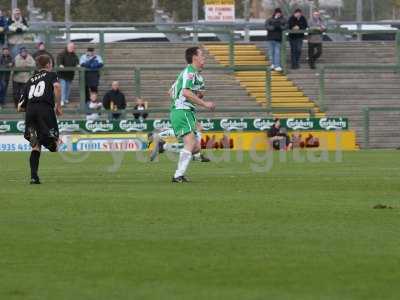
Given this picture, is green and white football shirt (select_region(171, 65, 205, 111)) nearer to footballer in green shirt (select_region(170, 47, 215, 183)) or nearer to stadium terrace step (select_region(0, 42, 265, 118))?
footballer in green shirt (select_region(170, 47, 215, 183))

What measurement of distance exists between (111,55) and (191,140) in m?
21.2

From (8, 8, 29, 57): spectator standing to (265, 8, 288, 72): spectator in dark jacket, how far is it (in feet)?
24.0

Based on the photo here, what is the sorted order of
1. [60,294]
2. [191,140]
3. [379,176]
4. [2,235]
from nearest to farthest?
[60,294] → [2,235] → [191,140] → [379,176]

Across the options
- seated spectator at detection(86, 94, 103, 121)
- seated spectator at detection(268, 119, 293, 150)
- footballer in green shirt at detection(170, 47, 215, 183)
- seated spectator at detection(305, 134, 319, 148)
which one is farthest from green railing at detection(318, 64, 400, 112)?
footballer in green shirt at detection(170, 47, 215, 183)

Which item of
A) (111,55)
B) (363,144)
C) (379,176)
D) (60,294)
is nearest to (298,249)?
(60,294)

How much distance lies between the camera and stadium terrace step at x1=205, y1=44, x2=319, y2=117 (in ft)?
128

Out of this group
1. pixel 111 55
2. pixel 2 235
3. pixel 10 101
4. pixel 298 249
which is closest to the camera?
pixel 298 249

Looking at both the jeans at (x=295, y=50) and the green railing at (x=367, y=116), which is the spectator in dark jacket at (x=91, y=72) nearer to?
the jeans at (x=295, y=50)

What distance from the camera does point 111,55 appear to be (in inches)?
1596

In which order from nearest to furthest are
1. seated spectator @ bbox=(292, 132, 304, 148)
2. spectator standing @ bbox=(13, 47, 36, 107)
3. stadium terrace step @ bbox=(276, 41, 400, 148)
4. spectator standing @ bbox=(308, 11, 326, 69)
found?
seated spectator @ bbox=(292, 132, 304, 148)
spectator standing @ bbox=(13, 47, 36, 107)
stadium terrace step @ bbox=(276, 41, 400, 148)
spectator standing @ bbox=(308, 11, 326, 69)

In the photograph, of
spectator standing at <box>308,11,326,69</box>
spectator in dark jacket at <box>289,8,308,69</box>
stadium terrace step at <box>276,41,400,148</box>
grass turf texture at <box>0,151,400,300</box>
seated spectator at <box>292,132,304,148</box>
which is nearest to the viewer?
grass turf texture at <box>0,151,400,300</box>

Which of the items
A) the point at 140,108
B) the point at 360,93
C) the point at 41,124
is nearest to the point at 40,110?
the point at 41,124

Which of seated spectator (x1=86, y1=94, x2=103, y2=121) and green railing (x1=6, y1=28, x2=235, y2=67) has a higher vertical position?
green railing (x1=6, y1=28, x2=235, y2=67)

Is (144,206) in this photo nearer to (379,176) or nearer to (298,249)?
(298,249)
